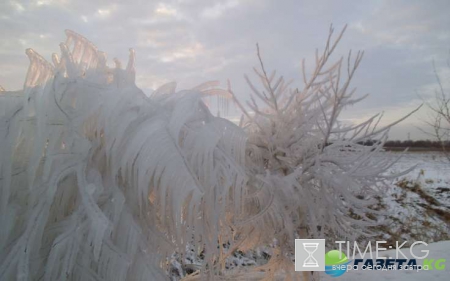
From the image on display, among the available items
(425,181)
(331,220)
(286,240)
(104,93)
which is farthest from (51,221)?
(425,181)

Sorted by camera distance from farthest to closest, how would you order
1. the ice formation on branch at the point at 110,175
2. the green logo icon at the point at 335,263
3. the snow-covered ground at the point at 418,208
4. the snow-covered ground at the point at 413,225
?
the snow-covered ground at the point at 418,208
the snow-covered ground at the point at 413,225
the green logo icon at the point at 335,263
the ice formation on branch at the point at 110,175

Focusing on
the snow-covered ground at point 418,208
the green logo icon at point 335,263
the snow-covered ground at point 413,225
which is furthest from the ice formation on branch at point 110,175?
the snow-covered ground at point 418,208

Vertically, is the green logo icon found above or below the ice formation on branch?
below

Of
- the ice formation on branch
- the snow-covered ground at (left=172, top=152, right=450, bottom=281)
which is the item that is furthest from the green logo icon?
the ice formation on branch

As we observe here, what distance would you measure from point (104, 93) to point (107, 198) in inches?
20.4

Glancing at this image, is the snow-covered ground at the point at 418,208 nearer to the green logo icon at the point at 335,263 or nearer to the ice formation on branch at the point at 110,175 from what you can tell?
the green logo icon at the point at 335,263

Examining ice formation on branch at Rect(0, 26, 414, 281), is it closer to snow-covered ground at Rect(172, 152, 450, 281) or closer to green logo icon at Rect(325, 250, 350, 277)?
green logo icon at Rect(325, 250, 350, 277)

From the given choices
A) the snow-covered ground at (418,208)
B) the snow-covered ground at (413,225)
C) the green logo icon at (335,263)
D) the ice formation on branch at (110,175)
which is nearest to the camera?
the ice formation on branch at (110,175)

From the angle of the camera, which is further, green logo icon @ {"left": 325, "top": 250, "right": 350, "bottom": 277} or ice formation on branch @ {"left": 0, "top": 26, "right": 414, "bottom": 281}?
green logo icon @ {"left": 325, "top": 250, "right": 350, "bottom": 277}

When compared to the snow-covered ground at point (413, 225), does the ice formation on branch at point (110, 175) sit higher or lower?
higher

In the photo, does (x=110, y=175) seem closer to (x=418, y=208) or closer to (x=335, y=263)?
(x=335, y=263)

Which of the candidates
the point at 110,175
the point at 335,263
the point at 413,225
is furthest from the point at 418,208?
the point at 110,175

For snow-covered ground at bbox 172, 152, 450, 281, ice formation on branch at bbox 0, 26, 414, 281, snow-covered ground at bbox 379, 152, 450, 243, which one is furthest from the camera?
snow-covered ground at bbox 379, 152, 450, 243

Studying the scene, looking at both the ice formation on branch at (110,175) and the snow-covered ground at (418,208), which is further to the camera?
the snow-covered ground at (418,208)
